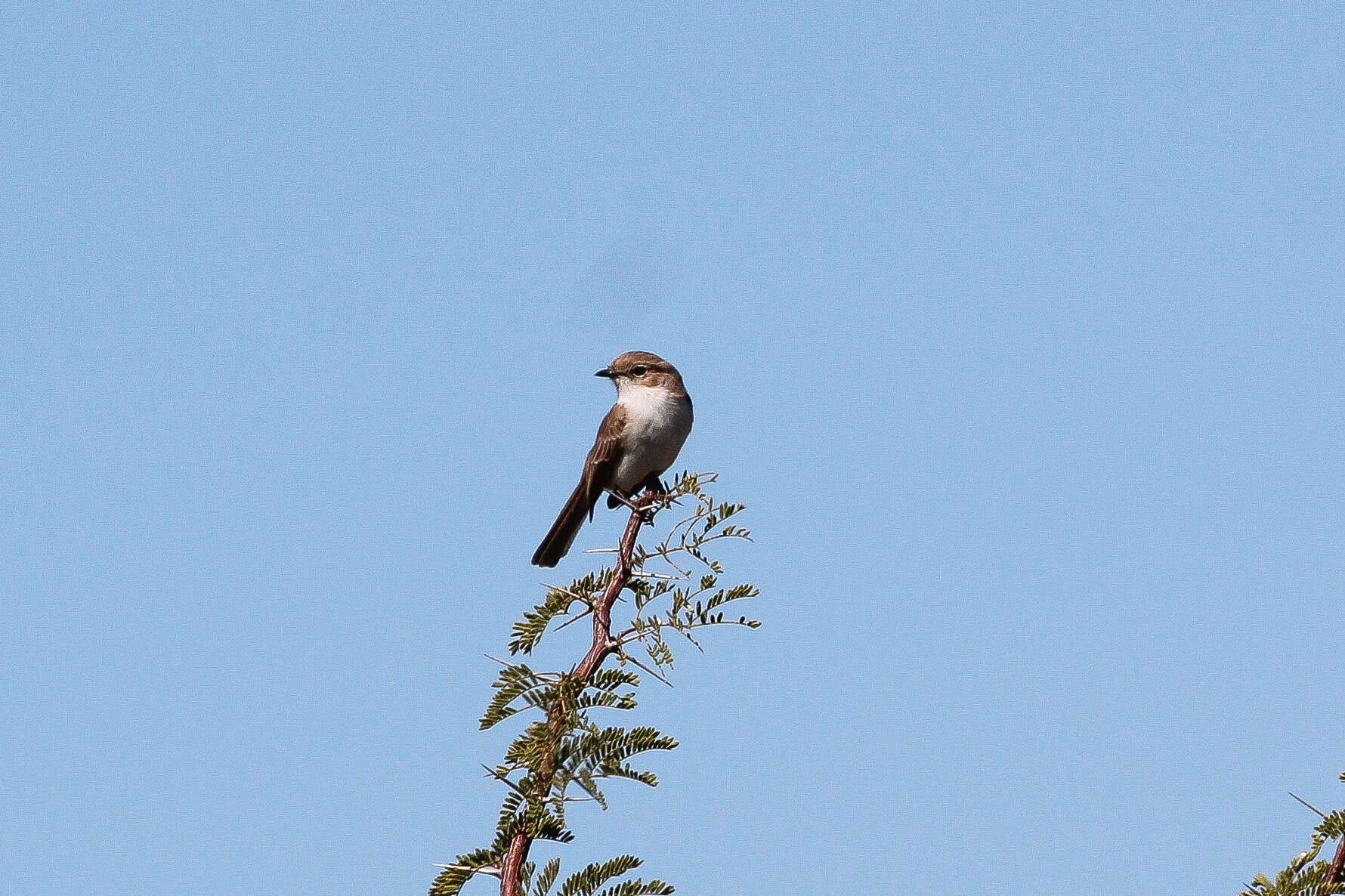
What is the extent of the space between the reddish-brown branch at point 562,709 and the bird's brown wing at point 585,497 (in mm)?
4989

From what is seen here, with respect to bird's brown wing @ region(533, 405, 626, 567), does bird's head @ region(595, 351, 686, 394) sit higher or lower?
higher

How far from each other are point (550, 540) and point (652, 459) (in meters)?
1.06

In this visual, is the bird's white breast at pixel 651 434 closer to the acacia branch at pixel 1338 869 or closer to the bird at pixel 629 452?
the bird at pixel 629 452

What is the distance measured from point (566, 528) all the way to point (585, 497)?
0.26m

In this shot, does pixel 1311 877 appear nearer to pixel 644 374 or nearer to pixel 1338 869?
pixel 1338 869

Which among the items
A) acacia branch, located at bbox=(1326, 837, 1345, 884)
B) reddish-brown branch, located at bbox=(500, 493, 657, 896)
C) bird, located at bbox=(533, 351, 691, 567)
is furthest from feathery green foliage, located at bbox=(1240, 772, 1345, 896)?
bird, located at bbox=(533, 351, 691, 567)

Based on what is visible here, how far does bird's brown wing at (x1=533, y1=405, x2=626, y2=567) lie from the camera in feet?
34.5

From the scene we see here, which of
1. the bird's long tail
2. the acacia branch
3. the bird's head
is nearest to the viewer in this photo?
the acacia branch

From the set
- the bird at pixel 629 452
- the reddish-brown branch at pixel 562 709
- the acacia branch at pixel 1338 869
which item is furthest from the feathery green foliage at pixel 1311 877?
the bird at pixel 629 452

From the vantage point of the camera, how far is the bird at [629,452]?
34.6 ft

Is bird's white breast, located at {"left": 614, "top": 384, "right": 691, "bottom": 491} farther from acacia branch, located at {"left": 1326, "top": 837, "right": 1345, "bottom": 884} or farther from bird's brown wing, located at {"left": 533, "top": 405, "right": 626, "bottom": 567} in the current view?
acacia branch, located at {"left": 1326, "top": 837, "right": 1345, "bottom": 884}

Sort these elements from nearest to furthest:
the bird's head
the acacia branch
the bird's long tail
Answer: the acacia branch, the bird's long tail, the bird's head

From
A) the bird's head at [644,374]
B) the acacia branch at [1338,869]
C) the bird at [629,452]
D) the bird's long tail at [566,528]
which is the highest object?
the bird's head at [644,374]

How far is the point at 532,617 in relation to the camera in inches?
194
